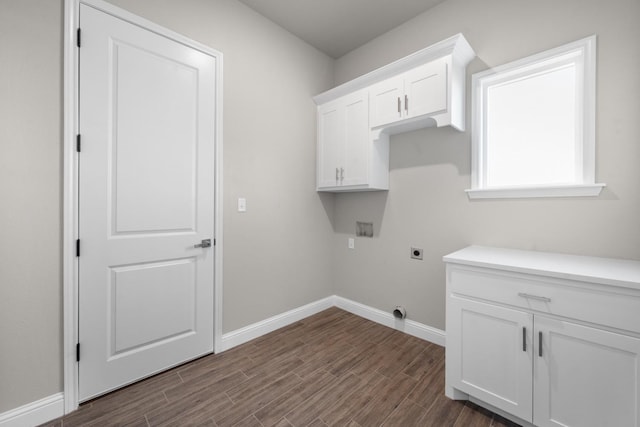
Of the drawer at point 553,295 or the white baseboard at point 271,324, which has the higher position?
the drawer at point 553,295

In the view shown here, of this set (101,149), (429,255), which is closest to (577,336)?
(429,255)

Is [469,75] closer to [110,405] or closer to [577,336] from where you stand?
[577,336]

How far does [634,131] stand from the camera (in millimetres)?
1577

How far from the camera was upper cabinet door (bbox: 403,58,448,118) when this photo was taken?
2.05 meters

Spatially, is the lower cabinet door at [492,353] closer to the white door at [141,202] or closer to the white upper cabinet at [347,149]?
the white upper cabinet at [347,149]

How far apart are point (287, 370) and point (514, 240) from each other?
193cm

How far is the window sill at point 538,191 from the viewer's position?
1.69 m

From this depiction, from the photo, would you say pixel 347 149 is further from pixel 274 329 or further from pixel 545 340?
pixel 545 340

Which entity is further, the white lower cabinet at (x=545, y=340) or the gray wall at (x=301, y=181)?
the gray wall at (x=301, y=181)

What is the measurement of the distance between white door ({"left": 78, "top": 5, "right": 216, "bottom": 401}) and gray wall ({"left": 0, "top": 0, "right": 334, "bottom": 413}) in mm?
138

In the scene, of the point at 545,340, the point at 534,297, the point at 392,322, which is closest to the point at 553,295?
the point at 534,297

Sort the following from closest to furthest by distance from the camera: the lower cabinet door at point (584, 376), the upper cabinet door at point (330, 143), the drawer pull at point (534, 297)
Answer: the lower cabinet door at point (584, 376), the drawer pull at point (534, 297), the upper cabinet door at point (330, 143)

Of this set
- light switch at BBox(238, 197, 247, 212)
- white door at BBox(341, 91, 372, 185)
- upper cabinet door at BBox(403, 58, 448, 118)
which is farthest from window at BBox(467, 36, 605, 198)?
light switch at BBox(238, 197, 247, 212)

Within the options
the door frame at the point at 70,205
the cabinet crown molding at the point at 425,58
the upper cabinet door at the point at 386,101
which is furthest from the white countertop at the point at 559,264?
the door frame at the point at 70,205
